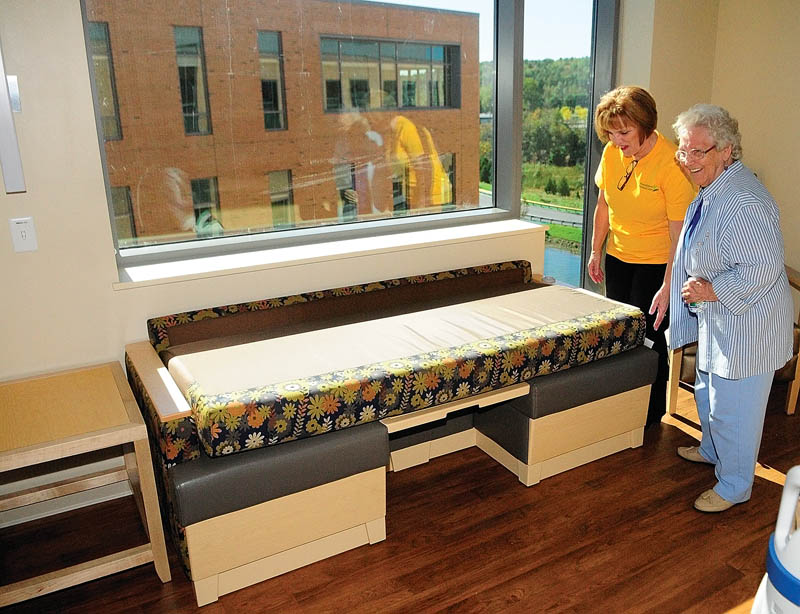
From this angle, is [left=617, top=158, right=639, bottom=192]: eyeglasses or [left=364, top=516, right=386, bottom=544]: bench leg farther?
[left=617, top=158, right=639, bottom=192]: eyeglasses

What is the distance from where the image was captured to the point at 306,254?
291 cm

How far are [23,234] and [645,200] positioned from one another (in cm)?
235

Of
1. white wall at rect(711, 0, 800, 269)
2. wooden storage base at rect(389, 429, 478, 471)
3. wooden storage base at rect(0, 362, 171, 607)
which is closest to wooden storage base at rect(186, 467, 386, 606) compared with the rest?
wooden storage base at rect(0, 362, 171, 607)

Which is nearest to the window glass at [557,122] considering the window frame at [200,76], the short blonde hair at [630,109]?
the short blonde hair at [630,109]

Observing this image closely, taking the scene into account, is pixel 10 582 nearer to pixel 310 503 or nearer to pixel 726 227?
pixel 310 503

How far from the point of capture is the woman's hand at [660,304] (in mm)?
2805

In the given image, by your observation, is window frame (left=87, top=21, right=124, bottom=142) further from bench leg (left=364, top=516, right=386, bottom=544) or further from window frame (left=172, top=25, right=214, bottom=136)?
bench leg (left=364, top=516, right=386, bottom=544)

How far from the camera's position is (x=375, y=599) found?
209 centimetres

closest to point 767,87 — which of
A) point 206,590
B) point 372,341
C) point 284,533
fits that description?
point 372,341

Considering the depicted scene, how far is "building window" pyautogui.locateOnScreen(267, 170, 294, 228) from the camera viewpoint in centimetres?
300

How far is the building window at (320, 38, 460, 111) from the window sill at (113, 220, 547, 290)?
0.61m

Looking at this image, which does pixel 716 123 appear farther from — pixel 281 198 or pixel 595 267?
pixel 281 198

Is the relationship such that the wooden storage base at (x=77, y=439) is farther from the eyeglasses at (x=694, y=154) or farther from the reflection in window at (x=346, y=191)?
the eyeglasses at (x=694, y=154)

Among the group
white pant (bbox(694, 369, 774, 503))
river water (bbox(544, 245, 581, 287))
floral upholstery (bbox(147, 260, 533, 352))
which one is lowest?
white pant (bbox(694, 369, 774, 503))
